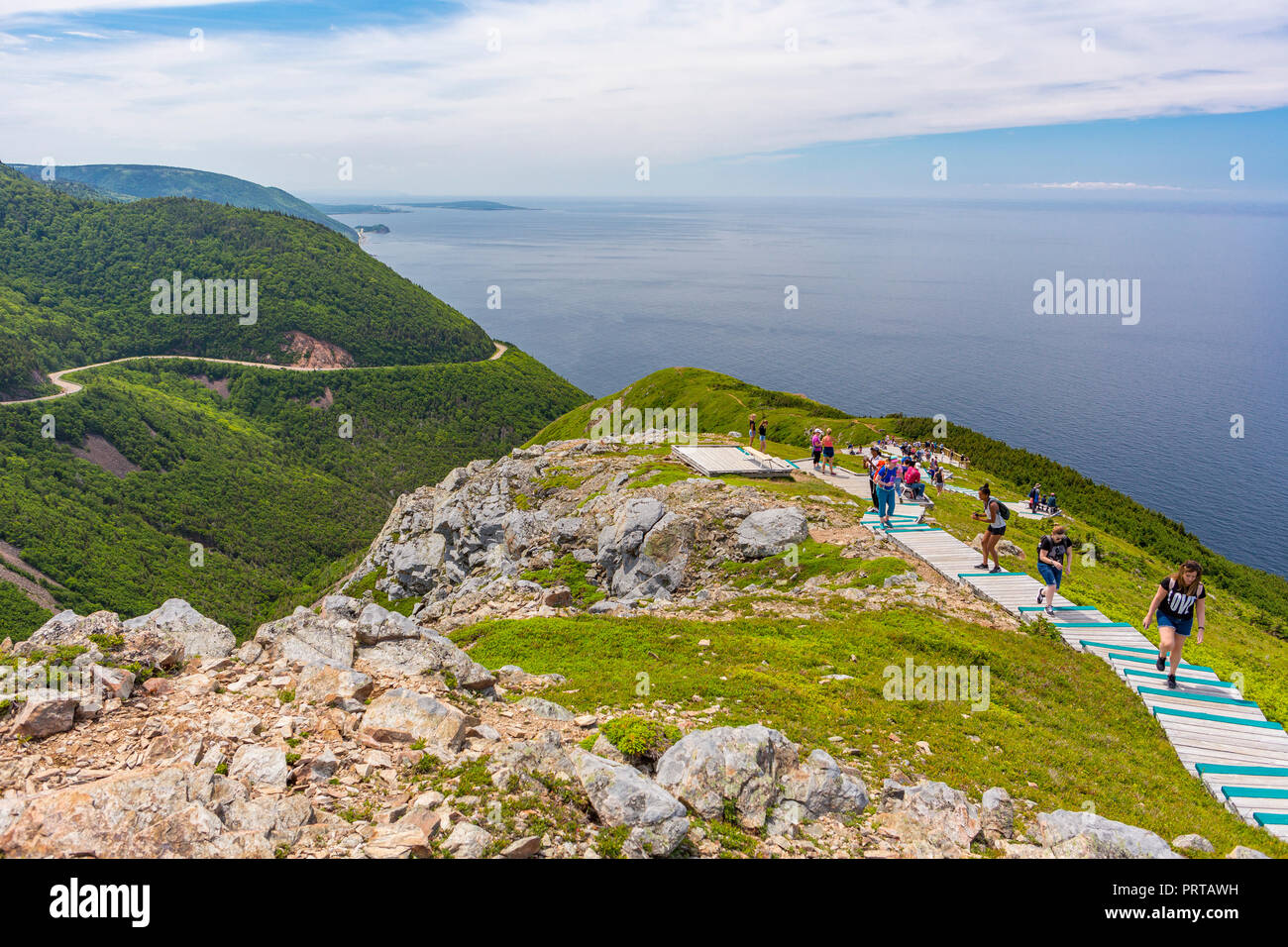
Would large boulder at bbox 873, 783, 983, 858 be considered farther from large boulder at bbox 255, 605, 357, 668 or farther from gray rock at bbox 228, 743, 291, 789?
large boulder at bbox 255, 605, 357, 668

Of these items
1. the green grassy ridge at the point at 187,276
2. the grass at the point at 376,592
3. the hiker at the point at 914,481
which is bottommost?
the grass at the point at 376,592

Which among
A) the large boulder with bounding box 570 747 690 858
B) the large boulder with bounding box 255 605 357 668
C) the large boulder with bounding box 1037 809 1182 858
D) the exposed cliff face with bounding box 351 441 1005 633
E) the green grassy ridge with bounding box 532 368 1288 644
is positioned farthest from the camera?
the green grassy ridge with bounding box 532 368 1288 644

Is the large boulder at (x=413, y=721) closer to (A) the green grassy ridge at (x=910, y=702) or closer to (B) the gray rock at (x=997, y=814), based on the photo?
(A) the green grassy ridge at (x=910, y=702)

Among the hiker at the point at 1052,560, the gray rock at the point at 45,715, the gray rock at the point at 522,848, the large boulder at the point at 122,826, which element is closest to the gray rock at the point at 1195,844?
the gray rock at the point at 522,848

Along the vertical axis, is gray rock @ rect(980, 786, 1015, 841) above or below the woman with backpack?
below

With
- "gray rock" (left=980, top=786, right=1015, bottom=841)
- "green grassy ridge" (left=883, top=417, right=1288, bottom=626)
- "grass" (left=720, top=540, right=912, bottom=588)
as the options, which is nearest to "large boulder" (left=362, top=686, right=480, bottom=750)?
"gray rock" (left=980, top=786, right=1015, bottom=841)
